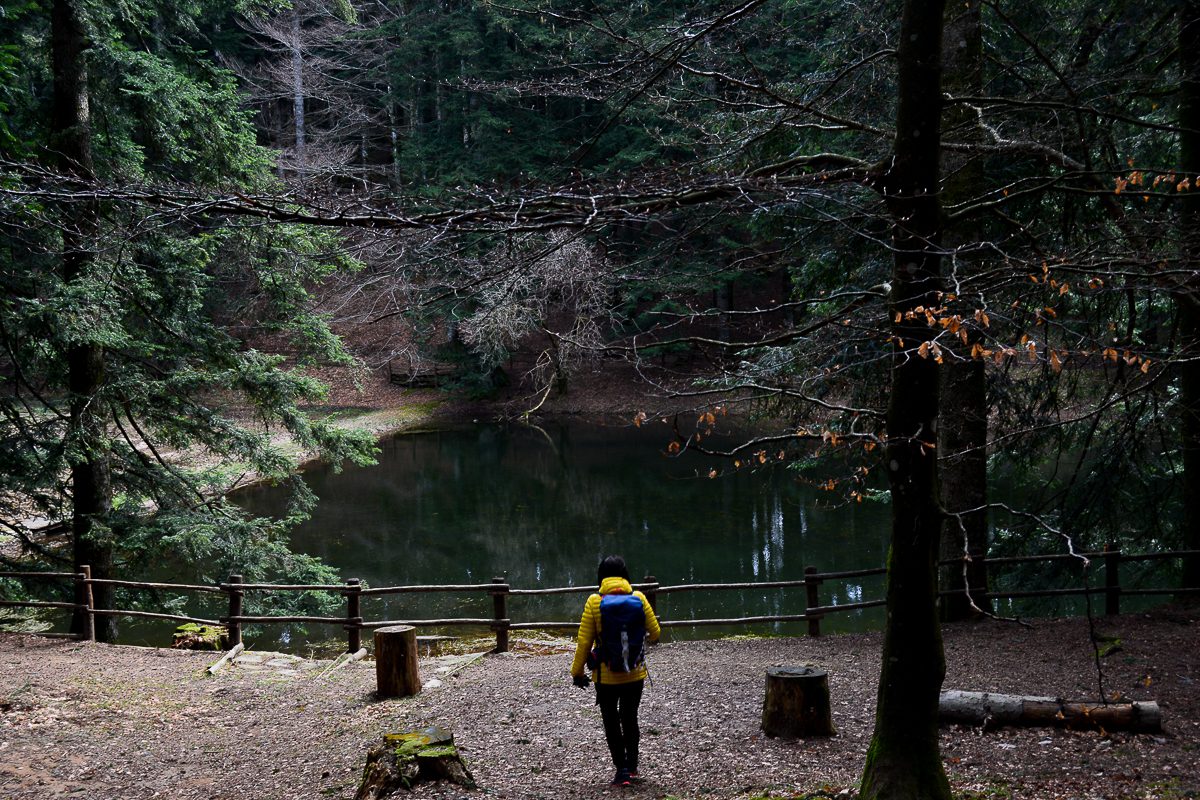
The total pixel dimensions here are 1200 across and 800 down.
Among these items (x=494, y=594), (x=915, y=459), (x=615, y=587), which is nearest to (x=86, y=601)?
(x=494, y=594)

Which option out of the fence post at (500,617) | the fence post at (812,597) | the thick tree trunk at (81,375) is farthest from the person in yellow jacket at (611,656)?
the thick tree trunk at (81,375)

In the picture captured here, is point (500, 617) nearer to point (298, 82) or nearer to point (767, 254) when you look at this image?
point (767, 254)

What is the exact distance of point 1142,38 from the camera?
896 centimetres

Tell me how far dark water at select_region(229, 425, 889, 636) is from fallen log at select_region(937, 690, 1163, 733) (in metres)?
5.22

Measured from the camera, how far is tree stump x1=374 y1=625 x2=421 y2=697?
884cm

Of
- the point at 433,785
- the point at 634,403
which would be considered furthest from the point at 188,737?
the point at 634,403

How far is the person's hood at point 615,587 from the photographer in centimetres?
587

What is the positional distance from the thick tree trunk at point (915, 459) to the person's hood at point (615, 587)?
164 cm

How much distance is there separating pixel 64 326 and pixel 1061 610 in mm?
13388

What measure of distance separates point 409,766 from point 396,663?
2.82 metres

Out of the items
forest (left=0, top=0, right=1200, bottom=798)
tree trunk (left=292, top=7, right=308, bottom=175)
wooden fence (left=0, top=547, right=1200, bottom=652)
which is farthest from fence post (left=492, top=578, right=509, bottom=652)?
tree trunk (left=292, top=7, right=308, bottom=175)

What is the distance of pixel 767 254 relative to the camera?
5.53 m

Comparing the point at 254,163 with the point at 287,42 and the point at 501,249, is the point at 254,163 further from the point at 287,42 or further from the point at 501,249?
the point at 287,42

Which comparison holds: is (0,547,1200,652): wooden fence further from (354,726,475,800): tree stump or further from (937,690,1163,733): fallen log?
(354,726,475,800): tree stump
